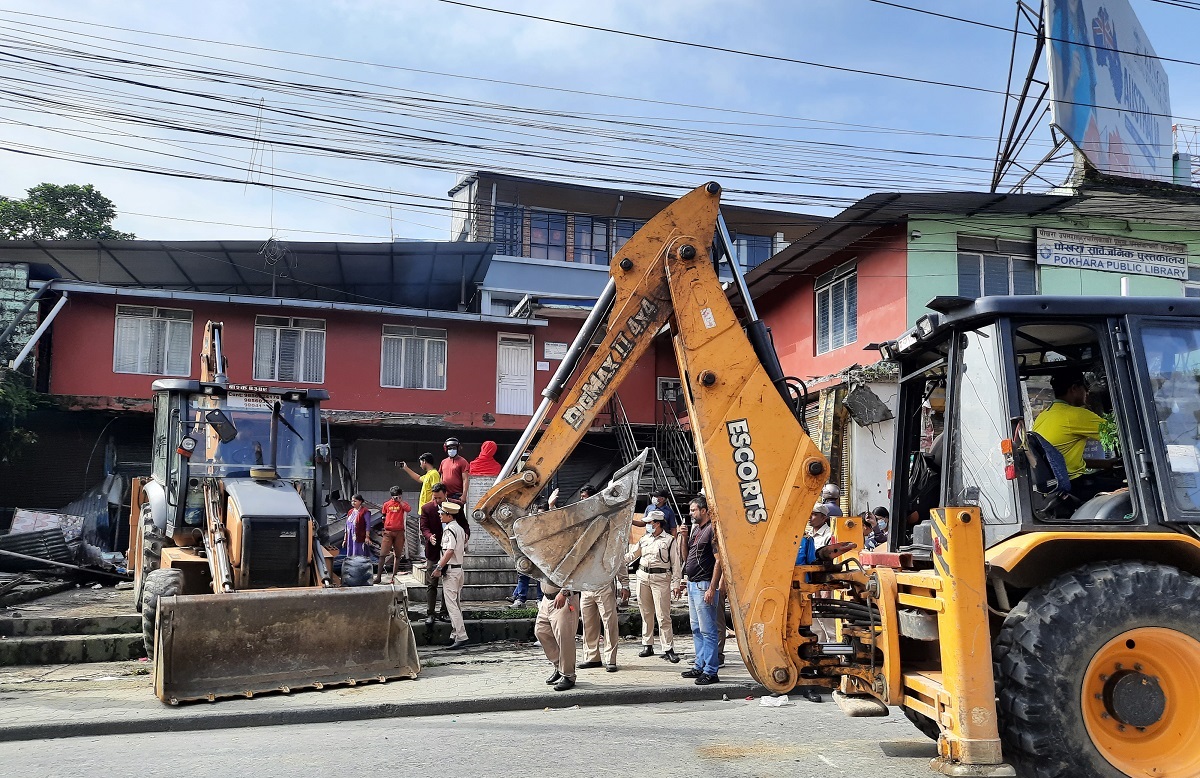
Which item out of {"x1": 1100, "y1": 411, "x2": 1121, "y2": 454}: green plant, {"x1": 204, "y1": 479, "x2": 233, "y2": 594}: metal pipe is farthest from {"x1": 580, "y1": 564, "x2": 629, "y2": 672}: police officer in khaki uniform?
{"x1": 1100, "y1": 411, "x2": 1121, "y2": 454}: green plant

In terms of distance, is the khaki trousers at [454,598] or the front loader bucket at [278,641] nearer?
the front loader bucket at [278,641]

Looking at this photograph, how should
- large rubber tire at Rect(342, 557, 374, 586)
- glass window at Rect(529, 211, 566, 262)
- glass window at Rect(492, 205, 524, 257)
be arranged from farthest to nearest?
glass window at Rect(529, 211, 566, 262), glass window at Rect(492, 205, 524, 257), large rubber tire at Rect(342, 557, 374, 586)

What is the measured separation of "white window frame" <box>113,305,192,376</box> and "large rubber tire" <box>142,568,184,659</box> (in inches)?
541

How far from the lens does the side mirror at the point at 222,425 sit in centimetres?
1084

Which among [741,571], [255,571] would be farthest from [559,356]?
[741,571]

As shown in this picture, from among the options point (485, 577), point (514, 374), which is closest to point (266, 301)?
point (514, 374)

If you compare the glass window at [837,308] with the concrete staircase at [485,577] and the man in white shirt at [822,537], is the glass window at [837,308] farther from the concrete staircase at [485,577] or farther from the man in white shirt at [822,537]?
the man in white shirt at [822,537]

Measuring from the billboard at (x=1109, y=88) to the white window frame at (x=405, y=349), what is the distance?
14894 millimetres

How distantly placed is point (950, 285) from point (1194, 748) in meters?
13.4

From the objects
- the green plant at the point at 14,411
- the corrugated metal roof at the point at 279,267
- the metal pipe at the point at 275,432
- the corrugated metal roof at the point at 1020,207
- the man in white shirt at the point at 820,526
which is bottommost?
the man in white shirt at the point at 820,526

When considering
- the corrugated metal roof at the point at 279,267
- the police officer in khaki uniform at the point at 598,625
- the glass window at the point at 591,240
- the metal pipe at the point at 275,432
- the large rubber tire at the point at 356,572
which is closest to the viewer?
the police officer in khaki uniform at the point at 598,625

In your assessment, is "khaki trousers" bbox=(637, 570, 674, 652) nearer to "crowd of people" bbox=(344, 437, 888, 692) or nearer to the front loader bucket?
"crowd of people" bbox=(344, 437, 888, 692)

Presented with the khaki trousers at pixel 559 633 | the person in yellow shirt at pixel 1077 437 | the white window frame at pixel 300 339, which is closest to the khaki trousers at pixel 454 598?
the khaki trousers at pixel 559 633

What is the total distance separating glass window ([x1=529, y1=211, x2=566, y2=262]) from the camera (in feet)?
100
